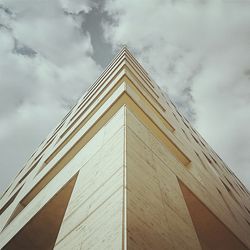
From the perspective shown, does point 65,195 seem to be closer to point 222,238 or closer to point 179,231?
point 179,231

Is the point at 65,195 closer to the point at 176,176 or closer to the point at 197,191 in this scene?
the point at 176,176

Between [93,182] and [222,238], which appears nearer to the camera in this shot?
[93,182]

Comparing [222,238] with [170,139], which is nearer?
[222,238]

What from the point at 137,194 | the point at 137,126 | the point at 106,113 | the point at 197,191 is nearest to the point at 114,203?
the point at 137,194

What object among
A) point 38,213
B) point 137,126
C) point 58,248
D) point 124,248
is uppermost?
point 137,126

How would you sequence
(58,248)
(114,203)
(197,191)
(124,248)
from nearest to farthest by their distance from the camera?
(124,248), (114,203), (58,248), (197,191)

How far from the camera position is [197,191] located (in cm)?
571

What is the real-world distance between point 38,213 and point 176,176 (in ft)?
Answer: 9.36

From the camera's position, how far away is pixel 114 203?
3.20 meters

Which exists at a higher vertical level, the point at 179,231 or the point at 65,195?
the point at 65,195

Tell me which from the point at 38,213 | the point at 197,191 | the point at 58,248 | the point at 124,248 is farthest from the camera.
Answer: the point at 197,191

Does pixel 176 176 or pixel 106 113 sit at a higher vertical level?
pixel 106 113

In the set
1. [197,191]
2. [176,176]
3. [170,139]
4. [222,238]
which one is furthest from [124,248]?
[170,139]

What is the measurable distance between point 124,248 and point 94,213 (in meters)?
0.97
